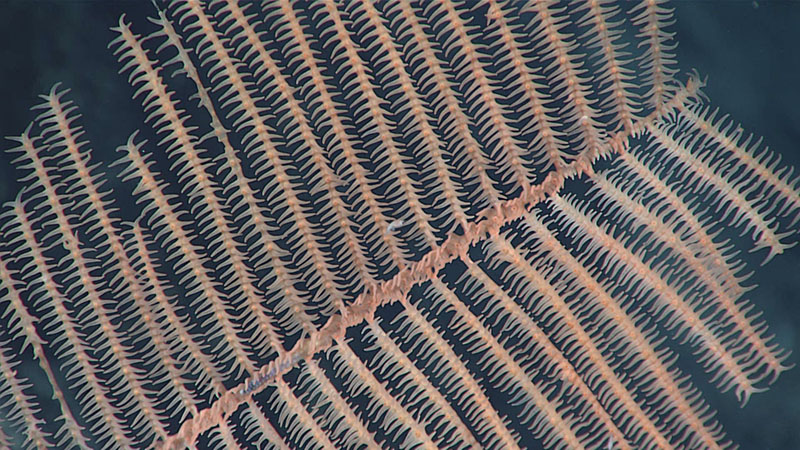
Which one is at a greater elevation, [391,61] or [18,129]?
[391,61]

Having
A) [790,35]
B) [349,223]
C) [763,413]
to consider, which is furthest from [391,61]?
[763,413]

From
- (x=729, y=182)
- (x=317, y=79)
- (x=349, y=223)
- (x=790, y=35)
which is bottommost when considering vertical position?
(x=349, y=223)

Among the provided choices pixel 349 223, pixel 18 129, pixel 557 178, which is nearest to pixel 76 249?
pixel 18 129

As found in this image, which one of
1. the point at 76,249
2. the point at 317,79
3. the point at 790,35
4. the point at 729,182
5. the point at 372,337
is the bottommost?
the point at 76,249

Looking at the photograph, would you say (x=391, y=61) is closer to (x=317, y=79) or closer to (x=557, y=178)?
(x=317, y=79)

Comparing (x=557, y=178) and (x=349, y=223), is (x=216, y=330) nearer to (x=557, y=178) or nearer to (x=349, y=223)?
(x=349, y=223)

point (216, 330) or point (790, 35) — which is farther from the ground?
point (790, 35)
